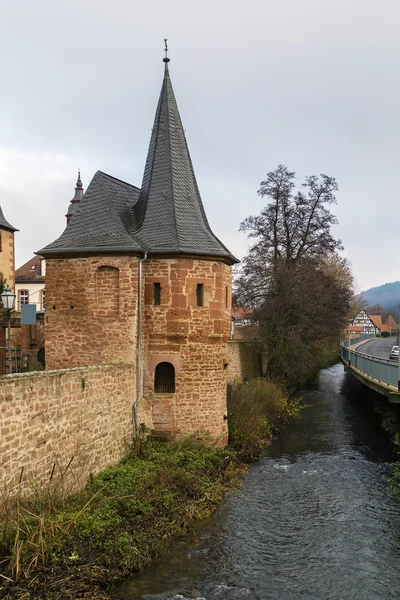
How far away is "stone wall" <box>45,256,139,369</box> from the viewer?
49.7ft

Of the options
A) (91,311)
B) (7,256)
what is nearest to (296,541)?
(91,311)

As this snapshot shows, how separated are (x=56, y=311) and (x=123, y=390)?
329 centimetres

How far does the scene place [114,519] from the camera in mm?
10141

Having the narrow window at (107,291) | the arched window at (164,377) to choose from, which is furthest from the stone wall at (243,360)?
the narrow window at (107,291)

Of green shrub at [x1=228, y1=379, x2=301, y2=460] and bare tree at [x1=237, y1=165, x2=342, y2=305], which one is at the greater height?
bare tree at [x1=237, y1=165, x2=342, y2=305]

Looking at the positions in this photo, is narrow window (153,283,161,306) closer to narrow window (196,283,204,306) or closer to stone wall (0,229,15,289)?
narrow window (196,283,204,306)

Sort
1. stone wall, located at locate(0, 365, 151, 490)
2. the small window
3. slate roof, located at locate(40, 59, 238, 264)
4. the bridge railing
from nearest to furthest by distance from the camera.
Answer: stone wall, located at locate(0, 365, 151, 490)
slate roof, located at locate(40, 59, 238, 264)
the bridge railing
the small window

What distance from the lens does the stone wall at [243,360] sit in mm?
25516

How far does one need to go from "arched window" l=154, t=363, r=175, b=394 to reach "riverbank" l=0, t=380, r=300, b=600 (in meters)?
1.52

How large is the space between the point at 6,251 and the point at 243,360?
15241 millimetres

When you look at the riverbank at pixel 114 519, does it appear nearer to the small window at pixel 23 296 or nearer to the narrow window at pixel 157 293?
the narrow window at pixel 157 293

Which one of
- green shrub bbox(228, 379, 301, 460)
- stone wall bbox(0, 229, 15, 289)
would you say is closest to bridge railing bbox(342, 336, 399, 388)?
green shrub bbox(228, 379, 301, 460)

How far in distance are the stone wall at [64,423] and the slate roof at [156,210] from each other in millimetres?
3761

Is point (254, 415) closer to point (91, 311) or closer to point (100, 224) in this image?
point (91, 311)
